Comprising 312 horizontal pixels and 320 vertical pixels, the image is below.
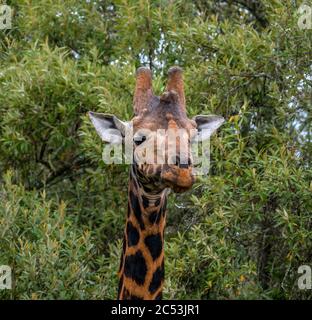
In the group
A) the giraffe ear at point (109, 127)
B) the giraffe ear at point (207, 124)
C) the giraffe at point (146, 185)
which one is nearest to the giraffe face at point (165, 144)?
the giraffe at point (146, 185)

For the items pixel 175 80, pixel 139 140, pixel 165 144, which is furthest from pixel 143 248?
pixel 175 80

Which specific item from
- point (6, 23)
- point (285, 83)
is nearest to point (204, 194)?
point (285, 83)

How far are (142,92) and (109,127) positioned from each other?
31 cm

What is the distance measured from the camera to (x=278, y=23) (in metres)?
9.03

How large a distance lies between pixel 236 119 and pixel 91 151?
1.38m

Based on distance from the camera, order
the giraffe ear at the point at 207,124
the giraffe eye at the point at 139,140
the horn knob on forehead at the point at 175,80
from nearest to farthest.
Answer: the giraffe eye at the point at 139,140
the horn knob on forehead at the point at 175,80
the giraffe ear at the point at 207,124

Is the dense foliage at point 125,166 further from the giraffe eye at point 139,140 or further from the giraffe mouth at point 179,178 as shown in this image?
→ the giraffe mouth at point 179,178

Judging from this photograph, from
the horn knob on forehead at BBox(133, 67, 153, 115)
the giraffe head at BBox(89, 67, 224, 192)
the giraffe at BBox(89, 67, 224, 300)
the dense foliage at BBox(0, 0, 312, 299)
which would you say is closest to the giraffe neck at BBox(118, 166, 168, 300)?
the giraffe at BBox(89, 67, 224, 300)

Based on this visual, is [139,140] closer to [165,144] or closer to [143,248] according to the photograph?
[165,144]

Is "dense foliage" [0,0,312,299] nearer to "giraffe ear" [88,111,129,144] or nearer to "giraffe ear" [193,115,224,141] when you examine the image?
"giraffe ear" [193,115,224,141]

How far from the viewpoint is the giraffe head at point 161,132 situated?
231 inches

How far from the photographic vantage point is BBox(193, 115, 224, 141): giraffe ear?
22.2ft

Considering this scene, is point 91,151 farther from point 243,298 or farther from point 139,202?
point 139,202

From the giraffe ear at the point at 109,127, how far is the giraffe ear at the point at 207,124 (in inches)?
21.6
